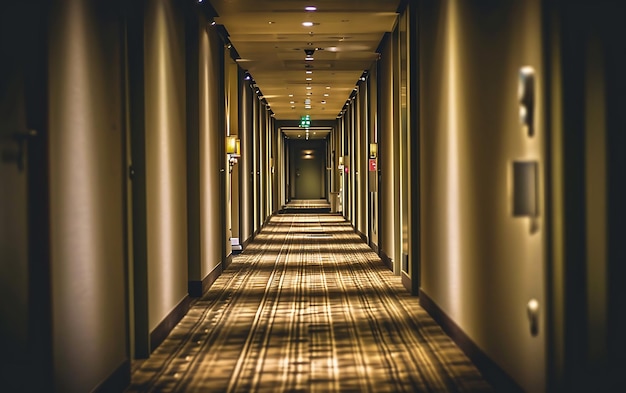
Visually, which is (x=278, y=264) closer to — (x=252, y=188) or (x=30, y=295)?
(x=252, y=188)

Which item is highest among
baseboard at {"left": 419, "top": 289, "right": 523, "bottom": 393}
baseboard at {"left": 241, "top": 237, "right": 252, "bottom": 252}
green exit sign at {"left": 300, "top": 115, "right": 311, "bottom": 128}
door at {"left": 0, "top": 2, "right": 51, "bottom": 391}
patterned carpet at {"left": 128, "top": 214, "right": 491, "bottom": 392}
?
green exit sign at {"left": 300, "top": 115, "right": 311, "bottom": 128}

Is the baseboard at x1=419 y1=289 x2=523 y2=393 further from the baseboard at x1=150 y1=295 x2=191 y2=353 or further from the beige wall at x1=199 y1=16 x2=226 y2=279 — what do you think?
the beige wall at x1=199 y1=16 x2=226 y2=279

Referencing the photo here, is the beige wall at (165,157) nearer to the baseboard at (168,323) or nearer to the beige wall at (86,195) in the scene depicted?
the baseboard at (168,323)

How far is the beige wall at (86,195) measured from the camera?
12.0ft

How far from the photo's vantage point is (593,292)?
3.33 metres

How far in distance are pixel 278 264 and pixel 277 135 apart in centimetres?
1774

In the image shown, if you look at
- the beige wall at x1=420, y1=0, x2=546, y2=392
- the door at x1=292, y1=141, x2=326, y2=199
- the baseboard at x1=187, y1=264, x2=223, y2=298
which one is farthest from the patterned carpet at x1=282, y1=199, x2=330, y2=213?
the beige wall at x1=420, y1=0, x2=546, y2=392

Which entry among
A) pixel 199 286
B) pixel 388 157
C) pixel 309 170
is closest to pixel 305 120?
pixel 388 157

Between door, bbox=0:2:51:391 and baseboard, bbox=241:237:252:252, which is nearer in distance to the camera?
door, bbox=0:2:51:391

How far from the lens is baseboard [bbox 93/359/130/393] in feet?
14.4

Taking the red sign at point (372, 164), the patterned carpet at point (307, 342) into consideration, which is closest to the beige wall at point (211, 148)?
the patterned carpet at point (307, 342)

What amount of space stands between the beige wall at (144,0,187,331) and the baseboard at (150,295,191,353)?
0.05 m

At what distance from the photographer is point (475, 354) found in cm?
530

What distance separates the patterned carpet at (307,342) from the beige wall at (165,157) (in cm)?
40
